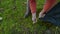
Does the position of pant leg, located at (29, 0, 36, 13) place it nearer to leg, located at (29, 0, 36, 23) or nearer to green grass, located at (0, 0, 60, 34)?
leg, located at (29, 0, 36, 23)

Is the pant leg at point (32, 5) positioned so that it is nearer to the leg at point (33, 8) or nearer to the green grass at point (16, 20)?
the leg at point (33, 8)

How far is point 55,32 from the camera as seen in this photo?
2854 mm

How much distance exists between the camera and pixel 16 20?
3.09 metres

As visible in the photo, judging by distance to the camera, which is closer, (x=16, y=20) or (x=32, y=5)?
(x=32, y=5)

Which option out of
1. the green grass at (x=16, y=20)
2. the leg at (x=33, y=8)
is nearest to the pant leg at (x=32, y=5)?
the leg at (x=33, y=8)

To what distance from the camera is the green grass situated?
292 cm

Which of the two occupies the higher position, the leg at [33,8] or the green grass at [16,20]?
the leg at [33,8]

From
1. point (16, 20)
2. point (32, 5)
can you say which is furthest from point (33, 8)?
point (16, 20)

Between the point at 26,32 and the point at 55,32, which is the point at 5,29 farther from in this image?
the point at 55,32

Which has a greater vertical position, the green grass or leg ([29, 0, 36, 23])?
leg ([29, 0, 36, 23])

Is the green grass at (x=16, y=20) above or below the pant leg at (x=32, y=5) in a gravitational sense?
below

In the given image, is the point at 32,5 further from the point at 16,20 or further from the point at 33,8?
the point at 16,20

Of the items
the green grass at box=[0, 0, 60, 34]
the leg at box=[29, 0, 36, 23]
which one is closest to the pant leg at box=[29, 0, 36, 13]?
the leg at box=[29, 0, 36, 23]

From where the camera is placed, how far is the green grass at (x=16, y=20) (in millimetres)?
2918
